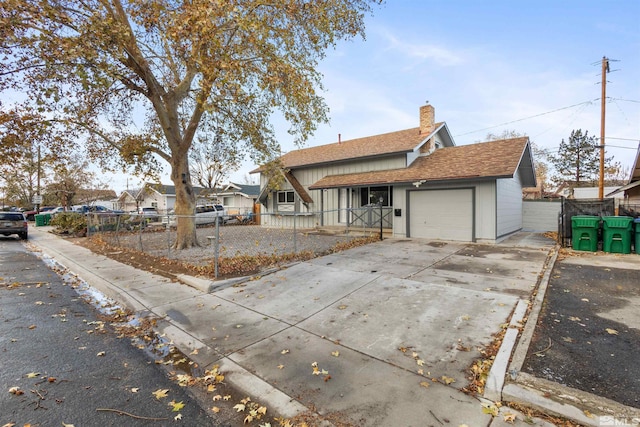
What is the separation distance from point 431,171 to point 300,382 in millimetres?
11254

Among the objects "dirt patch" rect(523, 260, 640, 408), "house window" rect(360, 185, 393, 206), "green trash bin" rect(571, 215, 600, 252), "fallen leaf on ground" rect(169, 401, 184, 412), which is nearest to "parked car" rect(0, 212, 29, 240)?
"house window" rect(360, 185, 393, 206)

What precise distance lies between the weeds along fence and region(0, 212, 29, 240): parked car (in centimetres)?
395

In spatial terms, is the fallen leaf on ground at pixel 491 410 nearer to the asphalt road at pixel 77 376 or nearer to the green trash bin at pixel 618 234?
the asphalt road at pixel 77 376

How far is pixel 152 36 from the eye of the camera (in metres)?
8.59

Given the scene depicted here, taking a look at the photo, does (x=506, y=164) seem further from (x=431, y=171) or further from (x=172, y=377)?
(x=172, y=377)

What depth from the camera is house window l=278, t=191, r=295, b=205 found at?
1853cm

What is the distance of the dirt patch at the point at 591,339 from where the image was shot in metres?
2.77

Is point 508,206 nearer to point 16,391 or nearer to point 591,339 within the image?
point 591,339

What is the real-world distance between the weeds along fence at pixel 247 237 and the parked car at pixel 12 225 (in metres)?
3.95

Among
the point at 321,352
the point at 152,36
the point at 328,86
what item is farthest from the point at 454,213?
the point at 152,36

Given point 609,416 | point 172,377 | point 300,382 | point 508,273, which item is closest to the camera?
point 609,416

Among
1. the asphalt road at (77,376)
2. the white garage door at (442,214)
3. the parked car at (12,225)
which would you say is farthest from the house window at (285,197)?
the parked car at (12,225)

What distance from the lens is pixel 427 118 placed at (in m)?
15.1

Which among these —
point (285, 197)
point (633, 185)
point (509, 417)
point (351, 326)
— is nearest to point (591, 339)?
point (509, 417)
